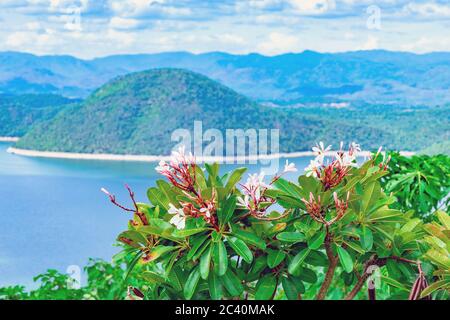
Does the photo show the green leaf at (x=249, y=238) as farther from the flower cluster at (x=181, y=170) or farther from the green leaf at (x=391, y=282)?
the green leaf at (x=391, y=282)

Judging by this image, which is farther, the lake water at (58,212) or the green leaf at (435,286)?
the lake water at (58,212)

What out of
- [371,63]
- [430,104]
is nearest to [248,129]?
[430,104]

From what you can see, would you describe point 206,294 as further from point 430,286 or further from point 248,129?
→ point 248,129

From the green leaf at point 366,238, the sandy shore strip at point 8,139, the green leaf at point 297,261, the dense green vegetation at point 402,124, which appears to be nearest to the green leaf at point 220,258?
the green leaf at point 297,261

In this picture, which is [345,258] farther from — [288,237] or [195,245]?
[195,245]

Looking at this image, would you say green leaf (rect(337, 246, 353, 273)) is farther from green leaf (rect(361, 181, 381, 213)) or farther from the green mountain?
the green mountain

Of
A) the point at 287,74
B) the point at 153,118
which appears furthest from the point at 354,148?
the point at 287,74

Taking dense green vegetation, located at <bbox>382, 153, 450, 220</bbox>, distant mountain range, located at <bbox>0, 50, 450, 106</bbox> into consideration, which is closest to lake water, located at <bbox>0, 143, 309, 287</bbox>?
dense green vegetation, located at <bbox>382, 153, 450, 220</bbox>
